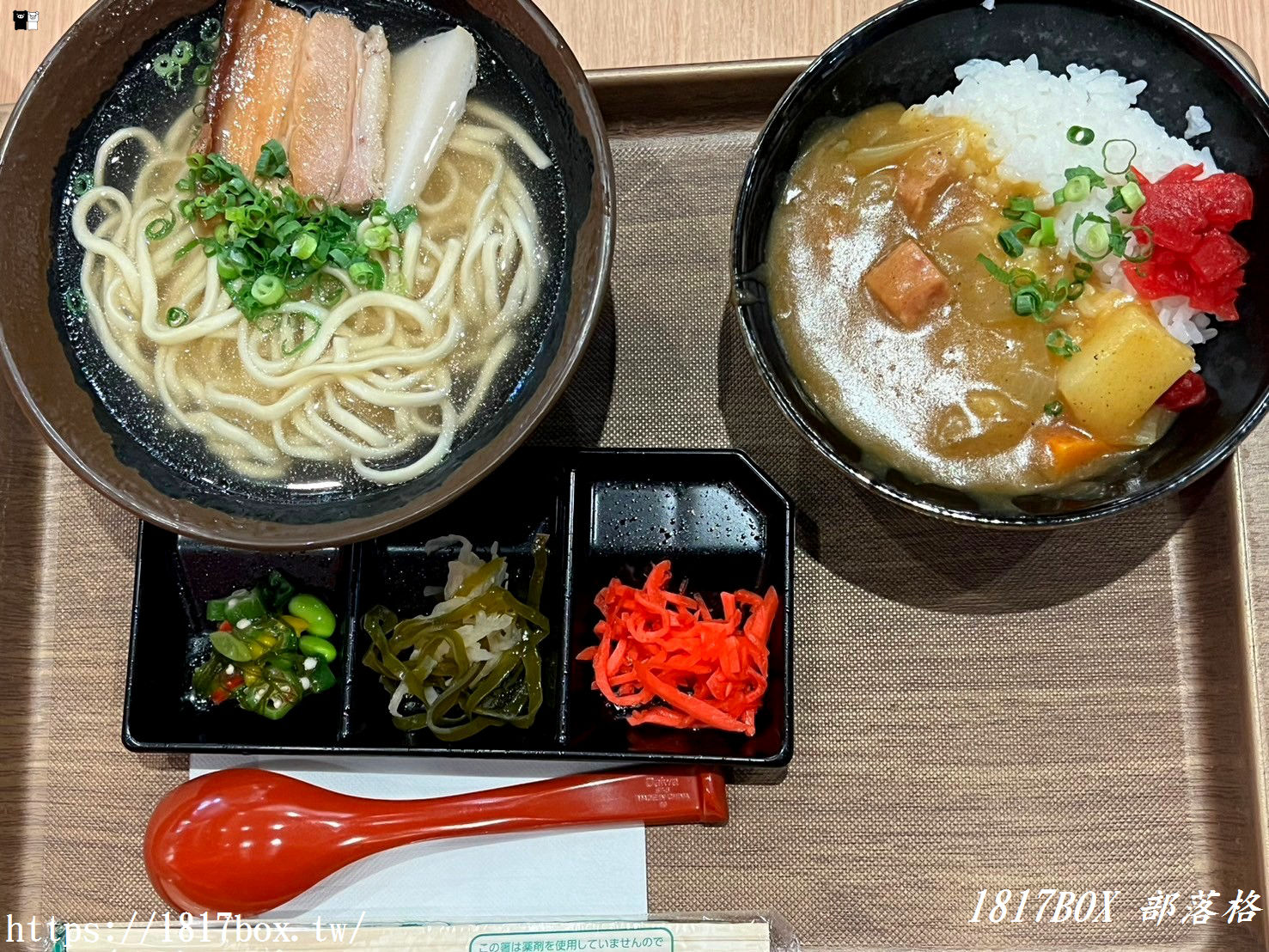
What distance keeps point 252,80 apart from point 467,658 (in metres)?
1.23

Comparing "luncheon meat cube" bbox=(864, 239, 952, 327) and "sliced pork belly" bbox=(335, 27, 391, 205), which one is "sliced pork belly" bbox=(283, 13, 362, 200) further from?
"luncheon meat cube" bbox=(864, 239, 952, 327)

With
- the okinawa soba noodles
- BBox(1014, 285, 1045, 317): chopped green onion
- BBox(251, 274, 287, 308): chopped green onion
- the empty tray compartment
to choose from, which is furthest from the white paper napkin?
BBox(1014, 285, 1045, 317): chopped green onion

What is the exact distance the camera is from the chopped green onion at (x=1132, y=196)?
1719 millimetres

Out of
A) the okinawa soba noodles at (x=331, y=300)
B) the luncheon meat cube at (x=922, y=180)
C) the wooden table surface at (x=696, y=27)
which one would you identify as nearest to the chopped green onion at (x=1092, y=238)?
the luncheon meat cube at (x=922, y=180)

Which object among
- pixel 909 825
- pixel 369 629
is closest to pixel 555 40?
pixel 369 629

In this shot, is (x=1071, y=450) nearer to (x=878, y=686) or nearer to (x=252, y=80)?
(x=878, y=686)

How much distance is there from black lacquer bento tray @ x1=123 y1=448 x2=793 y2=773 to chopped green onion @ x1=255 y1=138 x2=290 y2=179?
2.37ft

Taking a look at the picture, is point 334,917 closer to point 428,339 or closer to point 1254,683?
point 428,339

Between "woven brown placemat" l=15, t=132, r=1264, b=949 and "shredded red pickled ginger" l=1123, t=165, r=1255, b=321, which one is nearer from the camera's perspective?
"shredded red pickled ginger" l=1123, t=165, r=1255, b=321

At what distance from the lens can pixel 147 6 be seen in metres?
1.80

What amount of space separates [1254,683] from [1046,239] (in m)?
0.99

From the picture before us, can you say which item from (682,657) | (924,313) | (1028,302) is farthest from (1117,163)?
(682,657)

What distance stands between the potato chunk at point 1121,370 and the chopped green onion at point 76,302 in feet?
6.16

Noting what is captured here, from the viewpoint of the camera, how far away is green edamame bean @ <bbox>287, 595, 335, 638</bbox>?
2047mm
